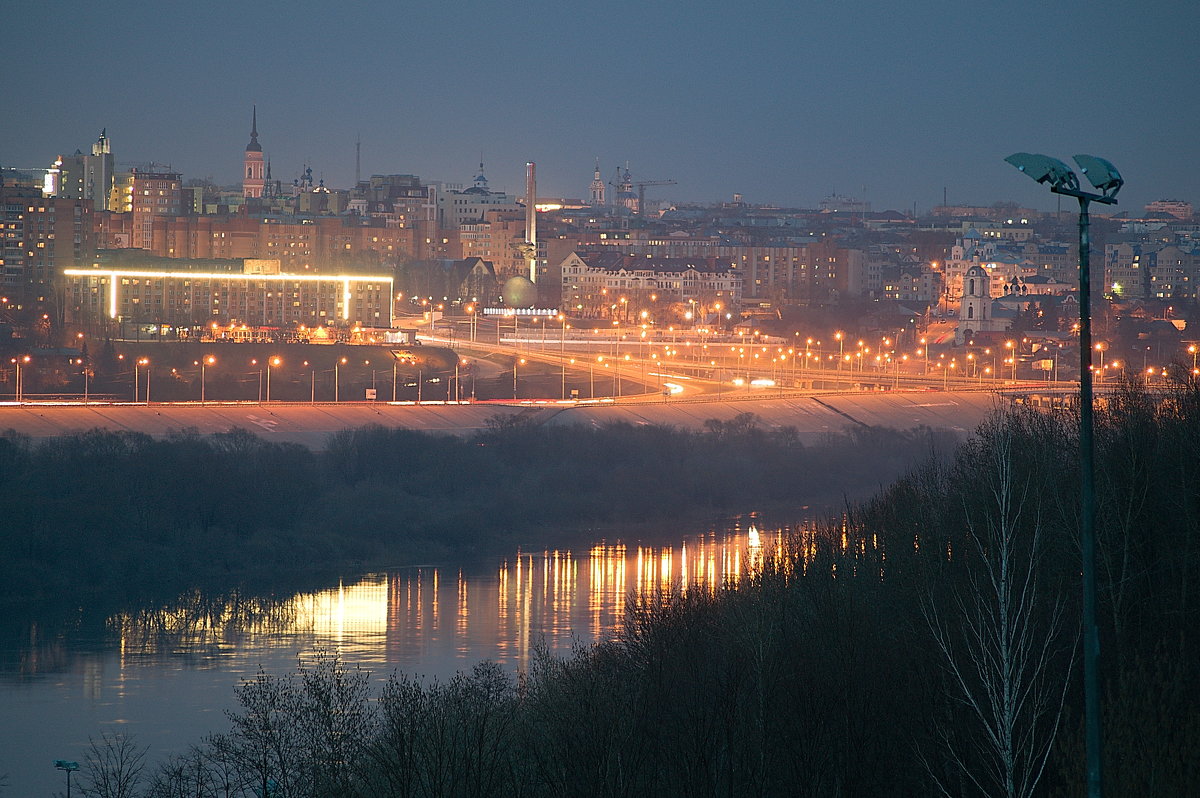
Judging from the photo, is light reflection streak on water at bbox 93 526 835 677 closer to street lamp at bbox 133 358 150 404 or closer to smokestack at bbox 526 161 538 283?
street lamp at bbox 133 358 150 404

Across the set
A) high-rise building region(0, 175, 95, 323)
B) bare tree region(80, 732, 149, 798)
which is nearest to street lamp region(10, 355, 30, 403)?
high-rise building region(0, 175, 95, 323)

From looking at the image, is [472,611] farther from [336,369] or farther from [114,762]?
[336,369]

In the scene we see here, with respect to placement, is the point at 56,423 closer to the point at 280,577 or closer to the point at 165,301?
the point at 280,577

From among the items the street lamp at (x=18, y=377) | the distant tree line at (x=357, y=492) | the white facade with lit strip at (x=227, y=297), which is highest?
the white facade with lit strip at (x=227, y=297)

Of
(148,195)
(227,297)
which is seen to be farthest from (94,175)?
(227,297)

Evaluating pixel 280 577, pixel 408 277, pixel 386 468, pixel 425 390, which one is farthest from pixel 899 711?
pixel 408 277

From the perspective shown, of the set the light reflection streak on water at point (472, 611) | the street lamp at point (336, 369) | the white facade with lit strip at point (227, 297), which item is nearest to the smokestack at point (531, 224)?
the white facade with lit strip at point (227, 297)

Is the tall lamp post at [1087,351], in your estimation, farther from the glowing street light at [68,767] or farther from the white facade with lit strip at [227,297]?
the white facade with lit strip at [227,297]
